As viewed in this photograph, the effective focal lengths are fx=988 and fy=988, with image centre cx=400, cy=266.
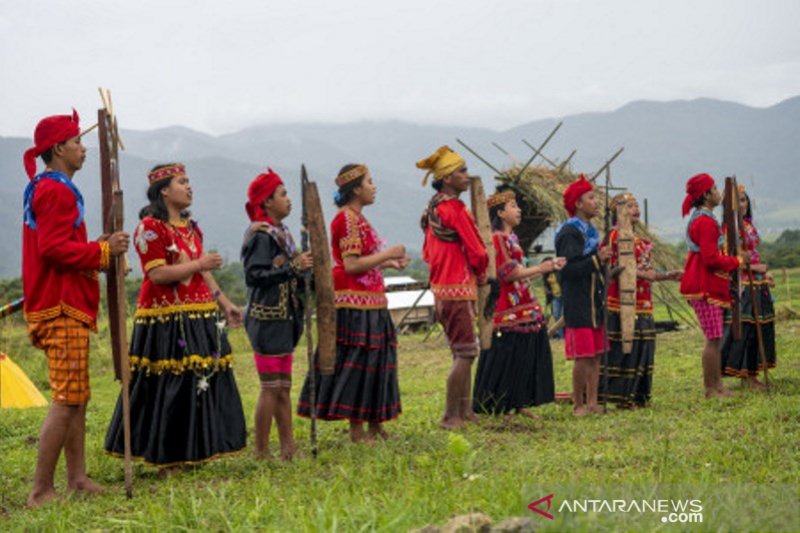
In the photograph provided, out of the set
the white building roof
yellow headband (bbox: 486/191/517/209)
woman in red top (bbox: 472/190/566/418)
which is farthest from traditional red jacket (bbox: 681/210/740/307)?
the white building roof

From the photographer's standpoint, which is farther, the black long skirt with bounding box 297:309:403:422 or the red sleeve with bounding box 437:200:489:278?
the red sleeve with bounding box 437:200:489:278

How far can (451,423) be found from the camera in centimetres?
761

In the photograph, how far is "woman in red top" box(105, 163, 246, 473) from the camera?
19.6 feet

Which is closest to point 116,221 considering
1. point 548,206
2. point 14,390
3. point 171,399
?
point 171,399

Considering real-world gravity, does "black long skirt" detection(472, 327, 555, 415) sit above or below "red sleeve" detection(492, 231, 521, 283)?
below

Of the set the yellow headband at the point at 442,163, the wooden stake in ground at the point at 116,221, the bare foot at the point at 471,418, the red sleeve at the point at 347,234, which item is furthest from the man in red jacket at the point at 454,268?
the wooden stake in ground at the point at 116,221

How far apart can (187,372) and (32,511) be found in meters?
1.20

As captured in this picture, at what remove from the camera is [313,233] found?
20.6 feet

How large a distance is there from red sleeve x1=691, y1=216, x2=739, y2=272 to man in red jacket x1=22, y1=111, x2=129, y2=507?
5139mm

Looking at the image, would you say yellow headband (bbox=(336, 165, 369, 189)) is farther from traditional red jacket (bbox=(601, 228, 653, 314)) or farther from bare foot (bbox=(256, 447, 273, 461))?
traditional red jacket (bbox=(601, 228, 653, 314))

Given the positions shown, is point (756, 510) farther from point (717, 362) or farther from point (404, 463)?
point (717, 362)

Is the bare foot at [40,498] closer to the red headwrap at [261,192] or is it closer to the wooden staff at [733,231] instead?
the red headwrap at [261,192]

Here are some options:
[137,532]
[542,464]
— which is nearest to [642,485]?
[542,464]

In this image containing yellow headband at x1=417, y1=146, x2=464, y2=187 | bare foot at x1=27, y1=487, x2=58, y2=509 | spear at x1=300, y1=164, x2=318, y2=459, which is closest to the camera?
bare foot at x1=27, y1=487, x2=58, y2=509
